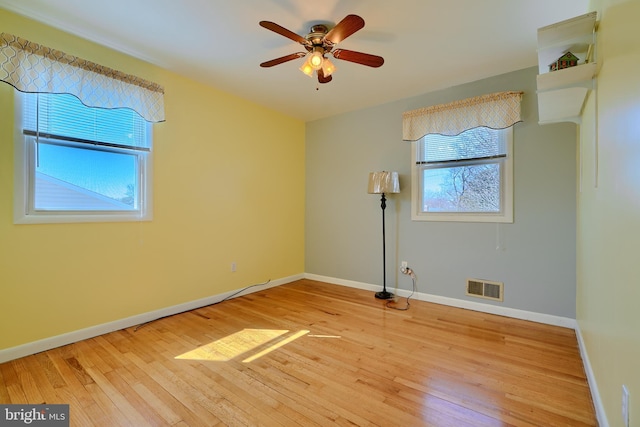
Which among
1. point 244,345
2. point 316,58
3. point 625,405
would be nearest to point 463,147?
point 316,58

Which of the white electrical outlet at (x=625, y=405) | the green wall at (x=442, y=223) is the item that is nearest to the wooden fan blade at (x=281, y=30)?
the green wall at (x=442, y=223)

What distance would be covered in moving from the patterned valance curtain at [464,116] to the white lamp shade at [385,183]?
51cm

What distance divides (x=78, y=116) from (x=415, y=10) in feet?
9.11

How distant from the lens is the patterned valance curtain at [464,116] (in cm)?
286

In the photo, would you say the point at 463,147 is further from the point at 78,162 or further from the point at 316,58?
the point at 78,162

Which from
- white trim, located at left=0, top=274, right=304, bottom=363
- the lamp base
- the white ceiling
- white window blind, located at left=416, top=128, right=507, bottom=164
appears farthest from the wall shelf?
white trim, located at left=0, top=274, right=304, bottom=363

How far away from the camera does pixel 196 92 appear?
317cm

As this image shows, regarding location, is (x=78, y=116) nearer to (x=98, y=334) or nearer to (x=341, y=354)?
(x=98, y=334)

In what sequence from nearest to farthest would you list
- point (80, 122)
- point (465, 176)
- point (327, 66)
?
1. point (327, 66)
2. point (80, 122)
3. point (465, 176)

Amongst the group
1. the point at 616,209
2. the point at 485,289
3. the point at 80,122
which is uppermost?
the point at 80,122

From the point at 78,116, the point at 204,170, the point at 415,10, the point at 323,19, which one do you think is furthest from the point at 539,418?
the point at 78,116

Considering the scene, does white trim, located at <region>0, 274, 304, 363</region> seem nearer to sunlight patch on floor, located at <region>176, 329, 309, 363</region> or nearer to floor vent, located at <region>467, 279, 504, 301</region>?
sunlight patch on floor, located at <region>176, 329, 309, 363</region>

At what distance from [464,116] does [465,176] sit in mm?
652

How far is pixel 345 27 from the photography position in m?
1.85
